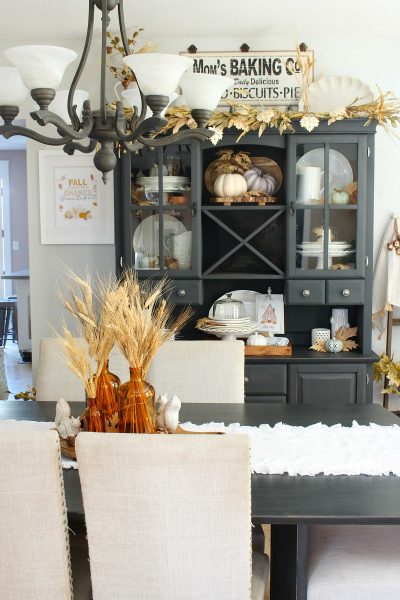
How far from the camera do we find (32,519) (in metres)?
1.61

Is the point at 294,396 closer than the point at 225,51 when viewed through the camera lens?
Yes

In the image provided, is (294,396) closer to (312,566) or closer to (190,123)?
(190,123)

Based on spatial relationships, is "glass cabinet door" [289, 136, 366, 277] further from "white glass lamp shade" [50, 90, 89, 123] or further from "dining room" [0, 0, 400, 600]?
"white glass lamp shade" [50, 90, 89, 123]

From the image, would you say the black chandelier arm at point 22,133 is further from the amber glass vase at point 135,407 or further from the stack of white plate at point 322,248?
the stack of white plate at point 322,248

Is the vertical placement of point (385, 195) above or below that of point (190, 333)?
above

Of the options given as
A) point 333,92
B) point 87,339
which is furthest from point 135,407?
point 333,92

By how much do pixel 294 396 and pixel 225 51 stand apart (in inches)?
75.0

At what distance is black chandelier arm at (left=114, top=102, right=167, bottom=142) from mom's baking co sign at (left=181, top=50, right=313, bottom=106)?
2.13m

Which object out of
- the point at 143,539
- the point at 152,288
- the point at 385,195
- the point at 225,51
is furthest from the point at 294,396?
the point at 143,539

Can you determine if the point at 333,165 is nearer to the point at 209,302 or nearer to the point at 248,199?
the point at 248,199

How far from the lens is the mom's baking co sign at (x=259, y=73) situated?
13.6 feet

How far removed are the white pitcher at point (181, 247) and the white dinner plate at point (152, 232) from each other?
19 millimetres

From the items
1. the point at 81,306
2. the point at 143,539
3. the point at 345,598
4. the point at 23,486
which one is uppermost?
the point at 81,306

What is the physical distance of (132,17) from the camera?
3859 mm
